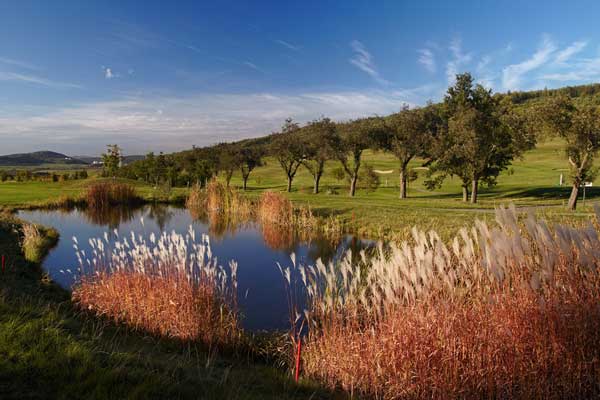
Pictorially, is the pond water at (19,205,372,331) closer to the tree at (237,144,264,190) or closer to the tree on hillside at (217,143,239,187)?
the tree on hillside at (217,143,239,187)

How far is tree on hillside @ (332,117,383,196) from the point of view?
137 ft

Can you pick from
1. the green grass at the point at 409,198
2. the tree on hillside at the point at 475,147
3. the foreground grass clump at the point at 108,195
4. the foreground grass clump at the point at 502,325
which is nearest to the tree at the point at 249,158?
the green grass at the point at 409,198

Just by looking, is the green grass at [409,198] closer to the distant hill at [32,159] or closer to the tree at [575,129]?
the tree at [575,129]

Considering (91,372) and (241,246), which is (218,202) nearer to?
(241,246)

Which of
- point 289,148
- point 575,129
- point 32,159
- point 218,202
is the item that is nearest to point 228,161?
point 289,148

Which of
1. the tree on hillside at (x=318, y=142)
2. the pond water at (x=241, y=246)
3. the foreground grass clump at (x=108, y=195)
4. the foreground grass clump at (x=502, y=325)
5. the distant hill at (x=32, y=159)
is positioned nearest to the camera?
the foreground grass clump at (x=502, y=325)

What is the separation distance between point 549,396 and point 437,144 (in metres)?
33.3

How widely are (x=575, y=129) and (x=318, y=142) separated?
25203 millimetres

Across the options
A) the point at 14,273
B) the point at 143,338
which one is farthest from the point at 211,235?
the point at 143,338

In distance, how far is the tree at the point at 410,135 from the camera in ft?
126

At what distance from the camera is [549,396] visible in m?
4.30

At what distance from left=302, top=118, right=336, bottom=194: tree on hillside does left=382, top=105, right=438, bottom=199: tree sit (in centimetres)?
741

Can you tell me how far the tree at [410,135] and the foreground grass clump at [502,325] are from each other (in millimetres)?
34631

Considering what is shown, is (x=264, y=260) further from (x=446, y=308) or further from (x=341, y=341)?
(x=446, y=308)
